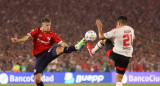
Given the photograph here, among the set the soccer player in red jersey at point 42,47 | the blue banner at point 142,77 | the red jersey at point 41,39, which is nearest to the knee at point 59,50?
the soccer player in red jersey at point 42,47

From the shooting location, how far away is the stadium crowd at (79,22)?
26.6 m

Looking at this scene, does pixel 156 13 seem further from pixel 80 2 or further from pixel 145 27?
pixel 80 2

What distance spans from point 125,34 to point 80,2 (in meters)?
28.1

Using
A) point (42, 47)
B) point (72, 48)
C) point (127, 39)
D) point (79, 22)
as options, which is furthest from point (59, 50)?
point (79, 22)

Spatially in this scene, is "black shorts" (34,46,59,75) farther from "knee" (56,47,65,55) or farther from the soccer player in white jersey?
the soccer player in white jersey

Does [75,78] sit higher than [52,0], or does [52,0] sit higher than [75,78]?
[52,0]

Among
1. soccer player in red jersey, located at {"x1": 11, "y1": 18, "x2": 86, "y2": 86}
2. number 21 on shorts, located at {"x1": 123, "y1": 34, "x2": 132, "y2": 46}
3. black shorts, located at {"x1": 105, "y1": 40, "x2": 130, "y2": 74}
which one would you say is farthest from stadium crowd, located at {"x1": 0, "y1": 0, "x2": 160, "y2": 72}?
number 21 on shorts, located at {"x1": 123, "y1": 34, "x2": 132, "y2": 46}

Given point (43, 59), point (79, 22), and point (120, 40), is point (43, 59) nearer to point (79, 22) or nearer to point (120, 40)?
point (120, 40)

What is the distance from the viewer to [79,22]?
1337 inches

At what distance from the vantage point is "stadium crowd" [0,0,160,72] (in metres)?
26.6

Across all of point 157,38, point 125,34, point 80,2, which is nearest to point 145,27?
point 157,38

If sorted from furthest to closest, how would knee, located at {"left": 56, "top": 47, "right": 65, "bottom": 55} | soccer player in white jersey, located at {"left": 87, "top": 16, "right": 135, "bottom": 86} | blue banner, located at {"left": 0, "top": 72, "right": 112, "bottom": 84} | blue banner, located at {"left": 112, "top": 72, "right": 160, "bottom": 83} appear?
blue banner, located at {"left": 112, "top": 72, "right": 160, "bottom": 83}
blue banner, located at {"left": 0, "top": 72, "right": 112, "bottom": 84}
knee, located at {"left": 56, "top": 47, "right": 65, "bottom": 55}
soccer player in white jersey, located at {"left": 87, "top": 16, "right": 135, "bottom": 86}

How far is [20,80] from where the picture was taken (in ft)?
69.9

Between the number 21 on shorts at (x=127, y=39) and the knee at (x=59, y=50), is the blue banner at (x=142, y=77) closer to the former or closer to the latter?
the knee at (x=59, y=50)
